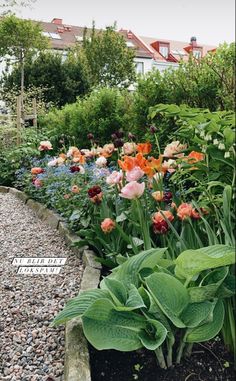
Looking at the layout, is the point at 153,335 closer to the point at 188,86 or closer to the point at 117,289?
the point at 117,289

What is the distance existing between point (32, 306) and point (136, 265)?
0.75 metres

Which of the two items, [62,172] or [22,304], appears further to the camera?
[62,172]

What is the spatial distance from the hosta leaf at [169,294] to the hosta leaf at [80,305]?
0.75 ft

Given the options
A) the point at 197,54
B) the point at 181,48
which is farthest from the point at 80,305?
the point at 181,48

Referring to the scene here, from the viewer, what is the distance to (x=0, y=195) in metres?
5.20

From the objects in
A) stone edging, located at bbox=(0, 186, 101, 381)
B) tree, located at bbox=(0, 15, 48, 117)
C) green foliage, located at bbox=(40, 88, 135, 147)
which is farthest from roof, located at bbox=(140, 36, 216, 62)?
tree, located at bbox=(0, 15, 48, 117)

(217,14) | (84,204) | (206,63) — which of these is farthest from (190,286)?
(206,63)

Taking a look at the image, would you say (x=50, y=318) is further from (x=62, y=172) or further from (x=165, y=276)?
(x=62, y=172)

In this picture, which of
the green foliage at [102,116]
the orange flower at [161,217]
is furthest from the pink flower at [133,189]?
the green foliage at [102,116]

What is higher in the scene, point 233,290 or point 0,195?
point 233,290

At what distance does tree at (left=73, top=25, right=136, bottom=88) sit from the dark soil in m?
11.6

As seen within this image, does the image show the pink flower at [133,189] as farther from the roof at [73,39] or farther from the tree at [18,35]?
the roof at [73,39]

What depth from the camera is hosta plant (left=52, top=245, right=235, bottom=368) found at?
4.32 ft

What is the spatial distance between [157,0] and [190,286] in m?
0.95
